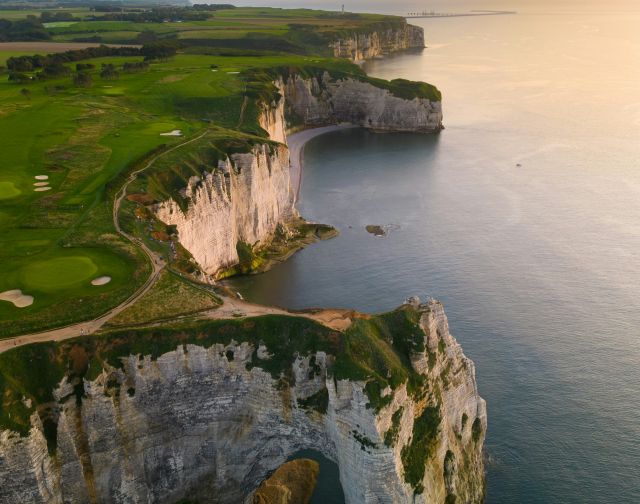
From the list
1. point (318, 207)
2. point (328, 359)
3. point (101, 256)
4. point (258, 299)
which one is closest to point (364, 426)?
point (328, 359)

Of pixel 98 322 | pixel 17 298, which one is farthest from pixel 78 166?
pixel 98 322

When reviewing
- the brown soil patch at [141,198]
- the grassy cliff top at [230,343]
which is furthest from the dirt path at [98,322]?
the brown soil patch at [141,198]

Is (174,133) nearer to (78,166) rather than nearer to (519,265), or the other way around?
(78,166)

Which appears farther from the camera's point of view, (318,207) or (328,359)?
(318,207)

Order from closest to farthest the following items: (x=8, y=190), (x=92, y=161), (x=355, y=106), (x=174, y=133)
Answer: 1. (x=8, y=190)
2. (x=92, y=161)
3. (x=174, y=133)
4. (x=355, y=106)

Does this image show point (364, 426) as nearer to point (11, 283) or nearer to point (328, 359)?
point (328, 359)

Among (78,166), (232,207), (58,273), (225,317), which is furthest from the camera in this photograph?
(232,207)

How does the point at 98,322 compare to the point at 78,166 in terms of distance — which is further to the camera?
the point at 78,166
